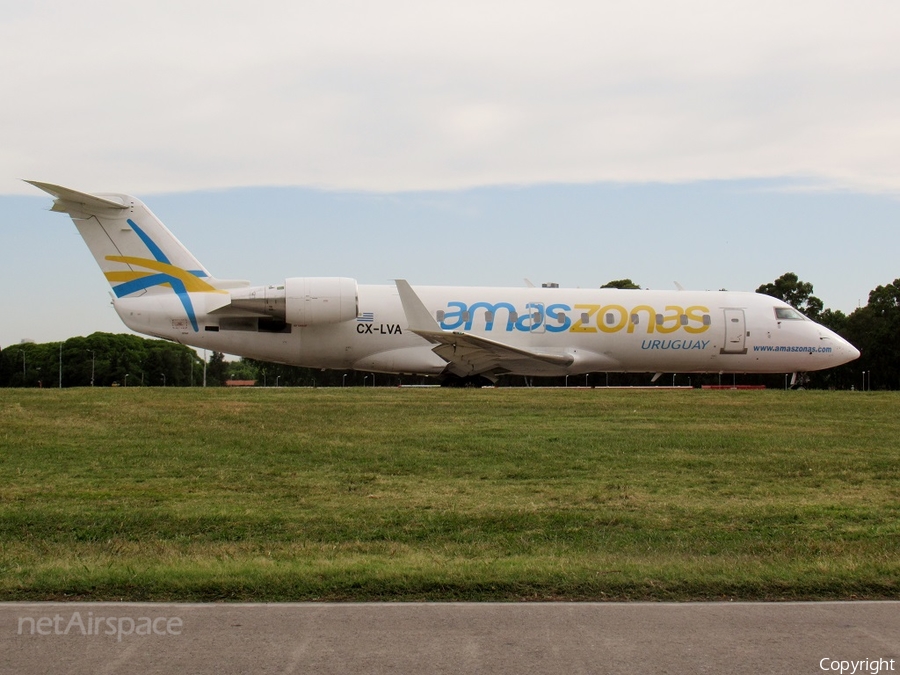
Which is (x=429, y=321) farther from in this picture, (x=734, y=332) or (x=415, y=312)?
(x=734, y=332)

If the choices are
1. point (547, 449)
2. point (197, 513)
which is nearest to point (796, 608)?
point (197, 513)

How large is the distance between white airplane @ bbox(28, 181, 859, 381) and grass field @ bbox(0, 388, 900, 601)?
38.0 ft

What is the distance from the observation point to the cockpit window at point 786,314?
31.4 metres

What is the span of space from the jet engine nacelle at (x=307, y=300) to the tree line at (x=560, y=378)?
61.2ft

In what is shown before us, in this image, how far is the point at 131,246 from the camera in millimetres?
27969

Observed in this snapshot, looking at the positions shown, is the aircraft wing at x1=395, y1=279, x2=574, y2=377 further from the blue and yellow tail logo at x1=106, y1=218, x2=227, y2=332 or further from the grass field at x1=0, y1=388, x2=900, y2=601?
the grass field at x1=0, y1=388, x2=900, y2=601

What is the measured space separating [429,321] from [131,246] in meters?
9.19

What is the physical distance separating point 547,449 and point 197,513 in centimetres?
536

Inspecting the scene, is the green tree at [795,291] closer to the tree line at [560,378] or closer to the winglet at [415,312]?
the tree line at [560,378]

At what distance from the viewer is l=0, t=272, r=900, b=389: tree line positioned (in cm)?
6231

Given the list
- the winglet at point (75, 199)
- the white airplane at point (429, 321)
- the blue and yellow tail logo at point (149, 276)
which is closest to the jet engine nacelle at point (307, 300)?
the white airplane at point (429, 321)

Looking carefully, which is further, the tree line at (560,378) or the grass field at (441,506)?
the tree line at (560,378)

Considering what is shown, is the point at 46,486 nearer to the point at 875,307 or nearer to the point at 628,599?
the point at 628,599

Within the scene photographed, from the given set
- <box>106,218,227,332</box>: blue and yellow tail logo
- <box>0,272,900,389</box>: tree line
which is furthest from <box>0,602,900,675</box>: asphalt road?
<box>0,272,900,389</box>: tree line
